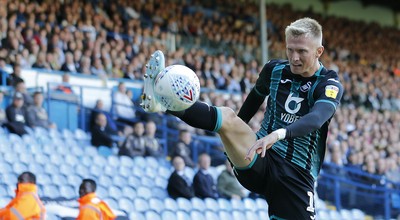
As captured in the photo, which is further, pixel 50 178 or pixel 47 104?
pixel 47 104

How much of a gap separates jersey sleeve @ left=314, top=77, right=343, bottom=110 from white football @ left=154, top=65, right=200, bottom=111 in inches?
35.2

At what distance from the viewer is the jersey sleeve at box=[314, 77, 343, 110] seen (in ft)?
17.7

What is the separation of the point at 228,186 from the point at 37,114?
10.6ft

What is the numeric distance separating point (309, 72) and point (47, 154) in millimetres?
6821

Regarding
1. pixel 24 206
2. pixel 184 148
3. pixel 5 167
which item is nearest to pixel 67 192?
pixel 5 167

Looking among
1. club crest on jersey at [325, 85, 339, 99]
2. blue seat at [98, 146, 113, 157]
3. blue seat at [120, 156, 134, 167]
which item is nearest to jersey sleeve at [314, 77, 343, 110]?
club crest on jersey at [325, 85, 339, 99]

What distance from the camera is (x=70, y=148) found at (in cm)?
1239

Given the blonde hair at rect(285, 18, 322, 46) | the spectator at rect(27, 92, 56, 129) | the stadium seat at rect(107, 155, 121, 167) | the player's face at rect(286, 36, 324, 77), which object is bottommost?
the stadium seat at rect(107, 155, 121, 167)

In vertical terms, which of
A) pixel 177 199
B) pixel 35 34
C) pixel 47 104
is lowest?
pixel 177 199

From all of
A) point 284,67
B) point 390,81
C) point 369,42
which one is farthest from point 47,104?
point 369,42

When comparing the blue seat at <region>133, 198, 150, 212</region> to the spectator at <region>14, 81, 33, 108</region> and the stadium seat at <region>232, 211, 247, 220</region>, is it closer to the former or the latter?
the stadium seat at <region>232, 211, 247, 220</region>

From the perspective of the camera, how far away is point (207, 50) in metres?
20.5

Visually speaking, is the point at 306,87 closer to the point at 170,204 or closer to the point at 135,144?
the point at 170,204

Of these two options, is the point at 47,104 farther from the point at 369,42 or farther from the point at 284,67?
the point at 369,42
